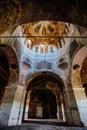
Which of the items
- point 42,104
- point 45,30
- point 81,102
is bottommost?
point 81,102

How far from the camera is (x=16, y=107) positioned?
9.55m

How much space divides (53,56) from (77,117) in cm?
625

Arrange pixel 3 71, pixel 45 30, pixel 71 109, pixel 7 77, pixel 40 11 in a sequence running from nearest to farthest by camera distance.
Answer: pixel 40 11 < pixel 71 109 < pixel 3 71 < pixel 7 77 < pixel 45 30

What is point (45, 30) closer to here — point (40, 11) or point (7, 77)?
point (7, 77)

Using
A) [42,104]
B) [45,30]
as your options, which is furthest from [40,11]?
[42,104]

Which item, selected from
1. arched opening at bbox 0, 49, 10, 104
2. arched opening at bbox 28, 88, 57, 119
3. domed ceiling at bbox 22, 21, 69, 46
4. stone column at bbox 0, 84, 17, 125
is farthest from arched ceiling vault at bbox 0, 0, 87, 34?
arched opening at bbox 28, 88, 57, 119

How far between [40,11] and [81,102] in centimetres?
714

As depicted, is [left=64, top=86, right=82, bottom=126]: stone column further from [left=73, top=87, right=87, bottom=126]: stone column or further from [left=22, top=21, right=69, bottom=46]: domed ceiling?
[left=22, top=21, right=69, bottom=46]: domed ceiling

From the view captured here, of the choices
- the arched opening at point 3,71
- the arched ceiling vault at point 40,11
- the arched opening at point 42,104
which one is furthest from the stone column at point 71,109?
the arched opening at point 42,104

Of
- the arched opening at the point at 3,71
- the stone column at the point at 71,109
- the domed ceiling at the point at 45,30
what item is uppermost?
the domed ceiling at the point at 45,30

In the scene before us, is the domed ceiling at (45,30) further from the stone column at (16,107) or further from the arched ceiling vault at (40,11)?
the arched ceiling vault at (40,11)

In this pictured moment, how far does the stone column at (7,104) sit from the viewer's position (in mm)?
8430

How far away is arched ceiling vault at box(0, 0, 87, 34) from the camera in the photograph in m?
5.15

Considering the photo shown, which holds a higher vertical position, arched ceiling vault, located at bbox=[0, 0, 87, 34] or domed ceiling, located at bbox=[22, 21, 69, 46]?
domed ceiling, located at bbox=[22, 21, 69, 46]
